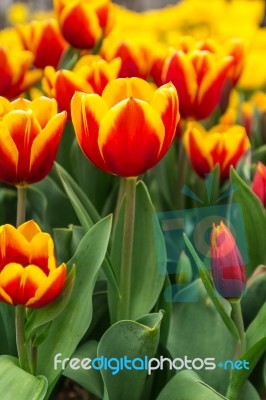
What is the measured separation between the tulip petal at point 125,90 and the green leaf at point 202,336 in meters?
0.25

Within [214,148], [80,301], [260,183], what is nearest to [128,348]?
[80,301]

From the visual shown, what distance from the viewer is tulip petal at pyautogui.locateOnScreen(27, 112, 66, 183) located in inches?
33.8

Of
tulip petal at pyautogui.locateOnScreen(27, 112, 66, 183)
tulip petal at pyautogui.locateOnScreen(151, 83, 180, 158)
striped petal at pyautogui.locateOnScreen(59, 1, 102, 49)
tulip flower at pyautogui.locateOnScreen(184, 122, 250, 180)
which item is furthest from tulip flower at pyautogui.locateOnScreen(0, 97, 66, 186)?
striped petal at pyautogui.locateOnScreen(59, 1, 102, 49)

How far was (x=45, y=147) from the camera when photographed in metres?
0.87

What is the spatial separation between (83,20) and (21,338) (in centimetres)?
66

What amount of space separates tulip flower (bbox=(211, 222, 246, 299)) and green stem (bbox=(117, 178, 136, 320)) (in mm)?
100

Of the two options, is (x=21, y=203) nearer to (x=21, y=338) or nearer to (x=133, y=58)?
(x=21, y=338)

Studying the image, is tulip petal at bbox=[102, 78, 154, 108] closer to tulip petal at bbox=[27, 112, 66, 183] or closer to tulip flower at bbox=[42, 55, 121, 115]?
tulip petal at bbox=[27, 112, 66, 183]

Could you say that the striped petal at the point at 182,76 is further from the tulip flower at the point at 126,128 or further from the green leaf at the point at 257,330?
the green leaf at the point at 257,330

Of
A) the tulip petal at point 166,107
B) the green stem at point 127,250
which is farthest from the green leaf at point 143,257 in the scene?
the tulip petal at point 166,107

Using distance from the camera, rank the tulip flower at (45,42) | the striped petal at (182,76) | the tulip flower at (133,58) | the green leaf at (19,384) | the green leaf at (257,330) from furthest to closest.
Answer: the tulip flower at (45,42), the tulip flower at (133,58), the striped petal at (182,76), the green leaf at (257,330), the green leaf at (19,384)

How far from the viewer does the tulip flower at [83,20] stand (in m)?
1.32

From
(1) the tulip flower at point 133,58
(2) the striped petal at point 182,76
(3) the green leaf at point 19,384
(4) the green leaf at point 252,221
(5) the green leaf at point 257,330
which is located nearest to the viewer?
(3) the green leaf at point 19,384

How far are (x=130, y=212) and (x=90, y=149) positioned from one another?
0.29ft
